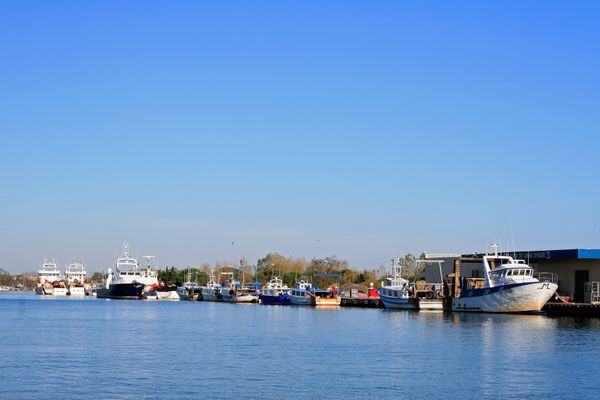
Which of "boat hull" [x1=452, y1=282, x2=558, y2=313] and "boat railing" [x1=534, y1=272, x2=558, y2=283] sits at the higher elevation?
"boat railing" [x1=534, y1=272, x2=558, y2=283]

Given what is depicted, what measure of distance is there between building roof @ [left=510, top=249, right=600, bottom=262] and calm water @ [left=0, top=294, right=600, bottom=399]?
27.8 m

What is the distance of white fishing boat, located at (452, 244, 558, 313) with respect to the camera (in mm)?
102125

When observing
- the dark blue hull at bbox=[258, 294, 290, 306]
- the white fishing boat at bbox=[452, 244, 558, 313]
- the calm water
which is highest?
the white fishing boat at bbox=[452, 244, 558, 313]

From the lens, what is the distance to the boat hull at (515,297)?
102 meters

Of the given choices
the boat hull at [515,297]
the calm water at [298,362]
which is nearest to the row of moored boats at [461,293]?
the boat hull at [515,297]

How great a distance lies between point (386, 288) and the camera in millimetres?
133250

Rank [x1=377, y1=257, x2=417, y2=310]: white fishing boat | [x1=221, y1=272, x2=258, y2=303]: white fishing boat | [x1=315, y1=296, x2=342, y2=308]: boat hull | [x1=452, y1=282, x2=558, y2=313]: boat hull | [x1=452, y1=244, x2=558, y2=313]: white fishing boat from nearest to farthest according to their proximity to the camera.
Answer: [x1=452, y1=282, x2=558, y2=313]: boat hull
[x1=452, y1=244, x2=558, y2=313]: white fishing boat
[x1=377, y1=257, x2=417, y2=310]: white fishing boat
[x1=315, y1=296, x2=342, y2=308]: boat hull
[x1=221, y1=272, x2=258, y2=303]: white fishing boat

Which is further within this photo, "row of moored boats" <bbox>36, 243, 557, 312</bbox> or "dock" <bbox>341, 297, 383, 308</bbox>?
"dock" <bbox>341, 297, 383, 308</bbox>

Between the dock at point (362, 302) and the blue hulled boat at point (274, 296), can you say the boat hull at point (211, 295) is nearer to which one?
the blue hulled boat at point (274, 296)

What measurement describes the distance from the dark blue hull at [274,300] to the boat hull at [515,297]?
5005 cm

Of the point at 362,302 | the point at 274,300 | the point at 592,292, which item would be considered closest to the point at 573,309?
the point at 592,292

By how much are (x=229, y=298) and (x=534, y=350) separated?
120m

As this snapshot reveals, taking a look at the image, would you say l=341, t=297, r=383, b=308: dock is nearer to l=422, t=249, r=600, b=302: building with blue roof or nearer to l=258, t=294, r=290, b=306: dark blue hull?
l=258, t=294, r=290, b=306: dark blue hull

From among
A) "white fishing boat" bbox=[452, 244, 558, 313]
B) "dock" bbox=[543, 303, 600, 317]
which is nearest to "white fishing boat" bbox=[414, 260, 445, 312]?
"white fishing boat" bbox=[452, 244, 558, 313]
